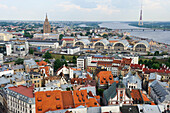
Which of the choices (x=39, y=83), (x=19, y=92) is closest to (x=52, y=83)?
(x=39, y=83)

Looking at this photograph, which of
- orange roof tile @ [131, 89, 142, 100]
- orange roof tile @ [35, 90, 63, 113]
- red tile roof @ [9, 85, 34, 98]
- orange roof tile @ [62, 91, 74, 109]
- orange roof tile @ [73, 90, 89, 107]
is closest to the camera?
orange roof tile @ [35, 90, 63, 113]

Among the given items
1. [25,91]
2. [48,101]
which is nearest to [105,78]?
[48,101]

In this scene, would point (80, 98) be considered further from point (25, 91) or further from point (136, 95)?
point (136, 95)

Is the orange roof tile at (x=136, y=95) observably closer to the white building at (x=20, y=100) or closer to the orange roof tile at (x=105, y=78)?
the orange roof tile at (x=105, y=78)

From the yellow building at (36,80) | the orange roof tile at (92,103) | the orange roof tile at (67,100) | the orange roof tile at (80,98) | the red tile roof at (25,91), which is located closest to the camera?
the red tile roof at (25,91)

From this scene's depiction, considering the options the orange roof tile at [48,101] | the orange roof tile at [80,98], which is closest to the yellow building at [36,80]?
the orange roof tile at [48,101]

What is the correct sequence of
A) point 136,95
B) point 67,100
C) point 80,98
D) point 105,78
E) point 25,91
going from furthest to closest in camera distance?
point 105,78, point 136,95, point 80,98, point 25,91, point 67,100

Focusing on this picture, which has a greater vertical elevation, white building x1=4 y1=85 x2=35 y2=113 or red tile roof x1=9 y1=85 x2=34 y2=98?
red tile roof x1=9 y1=85 x2=34 y2=98

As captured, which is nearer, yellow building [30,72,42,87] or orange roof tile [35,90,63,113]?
orange roof tile [35,90,63,113]

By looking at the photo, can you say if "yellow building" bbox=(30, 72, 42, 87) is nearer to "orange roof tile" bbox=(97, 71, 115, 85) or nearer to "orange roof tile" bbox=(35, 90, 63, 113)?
"orange roof tile" bbox=(35, 90, 63, 113)

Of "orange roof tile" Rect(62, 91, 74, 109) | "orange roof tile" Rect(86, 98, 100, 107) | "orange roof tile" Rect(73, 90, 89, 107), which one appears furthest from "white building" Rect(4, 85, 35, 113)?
"orange roof tile" Rect(86, 98, 100, 107)

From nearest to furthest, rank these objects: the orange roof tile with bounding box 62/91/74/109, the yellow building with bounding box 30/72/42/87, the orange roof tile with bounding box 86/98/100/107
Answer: the orange roof tile with bounding box 62/91/74/109 → the orange roof tile with bounding box 86/98/100/107 → the yellow building with bounding box 30/72/42/87
